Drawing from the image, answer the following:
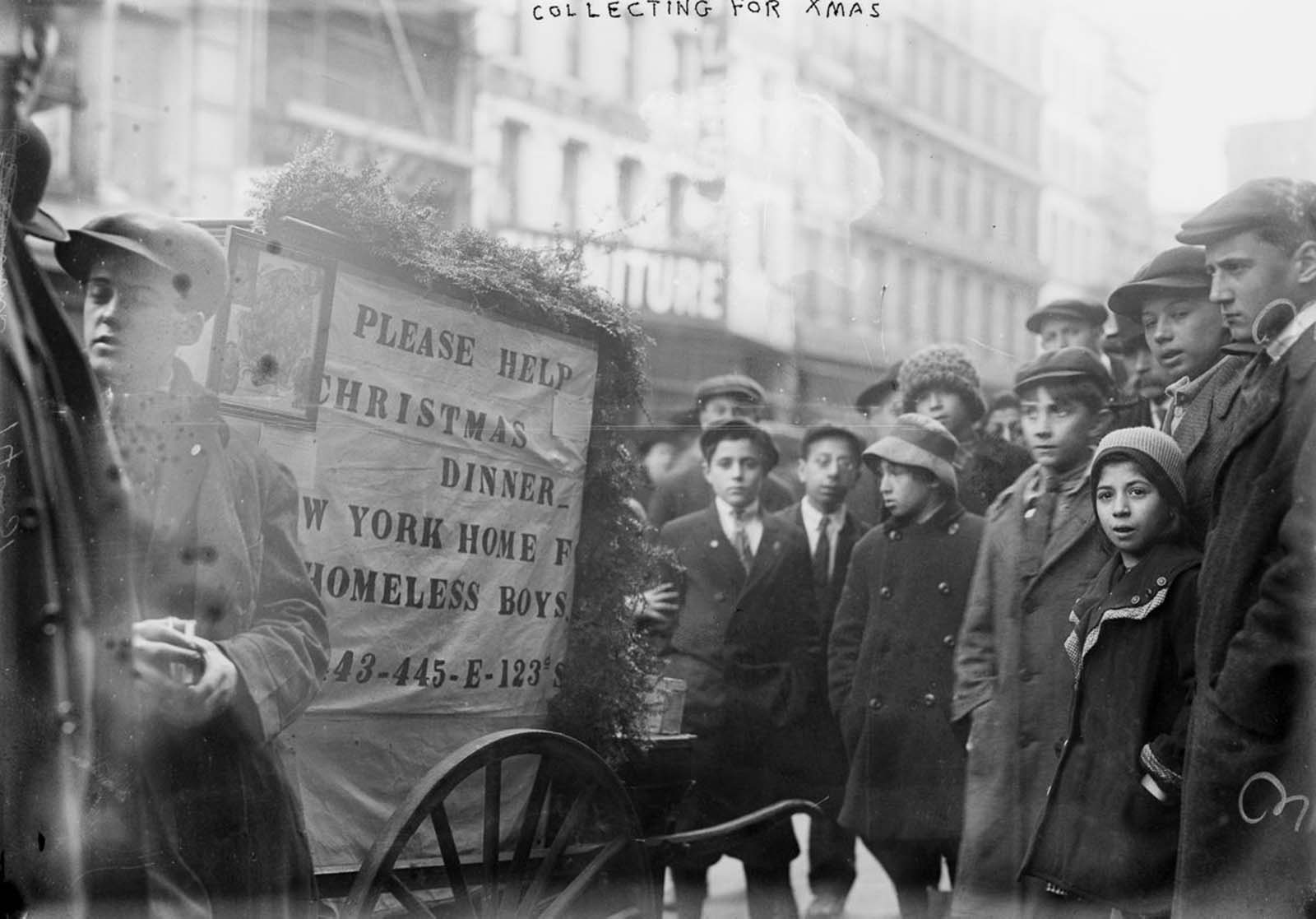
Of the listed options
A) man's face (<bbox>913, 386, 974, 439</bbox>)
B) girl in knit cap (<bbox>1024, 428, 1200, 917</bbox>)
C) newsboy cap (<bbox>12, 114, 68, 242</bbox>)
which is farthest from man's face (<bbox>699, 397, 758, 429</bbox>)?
newsboy cap (<bbox>12, 114, 68, 242</bbox>)

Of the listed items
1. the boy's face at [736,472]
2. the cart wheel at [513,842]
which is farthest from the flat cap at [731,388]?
the cart wheel at [513,842]

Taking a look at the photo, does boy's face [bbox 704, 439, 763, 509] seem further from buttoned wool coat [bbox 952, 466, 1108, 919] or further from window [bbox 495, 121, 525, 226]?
window [bbox 495, 121, 525, 226]

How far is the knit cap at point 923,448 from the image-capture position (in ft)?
14.7

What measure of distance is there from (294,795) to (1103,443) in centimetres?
228

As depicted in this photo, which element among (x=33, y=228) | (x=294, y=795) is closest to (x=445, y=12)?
(x=33, y=228)

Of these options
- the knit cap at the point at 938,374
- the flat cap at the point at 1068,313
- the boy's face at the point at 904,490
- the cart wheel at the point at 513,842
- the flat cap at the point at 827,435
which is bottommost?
the cart wheel at the point at 513,842

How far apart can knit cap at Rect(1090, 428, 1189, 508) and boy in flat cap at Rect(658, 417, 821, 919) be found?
3.66 feet

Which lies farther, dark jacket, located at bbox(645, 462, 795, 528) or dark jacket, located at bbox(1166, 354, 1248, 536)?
dark jacket, located at bbox(645, 462, 795, 528)

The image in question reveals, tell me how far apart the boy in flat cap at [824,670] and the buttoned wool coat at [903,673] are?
51 millimetres

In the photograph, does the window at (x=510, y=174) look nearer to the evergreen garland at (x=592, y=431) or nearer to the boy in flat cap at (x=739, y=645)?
the evergreen garland at (x=592, y=431)

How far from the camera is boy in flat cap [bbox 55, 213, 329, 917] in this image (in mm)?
3150

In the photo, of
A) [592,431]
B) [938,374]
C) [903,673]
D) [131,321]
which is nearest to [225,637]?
[131,321]

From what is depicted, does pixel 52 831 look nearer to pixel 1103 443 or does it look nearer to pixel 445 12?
pixel 445 12

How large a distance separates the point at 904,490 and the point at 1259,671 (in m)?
1.41
